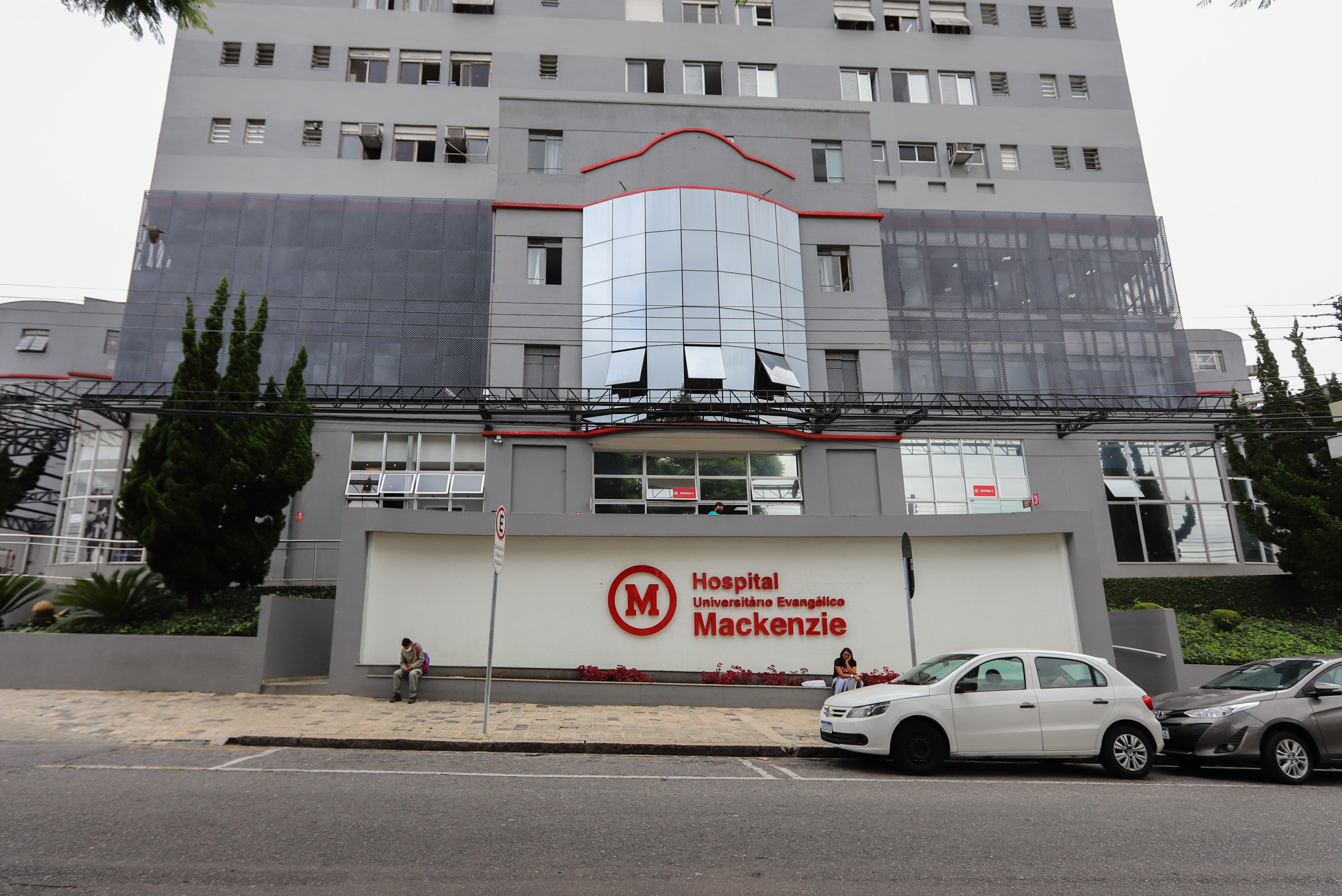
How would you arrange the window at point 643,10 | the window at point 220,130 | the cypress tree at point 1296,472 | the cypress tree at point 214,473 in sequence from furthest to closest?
the window at point 643,10 < the window at point 220,130 < the cypress tree at point 1296,472 < the cypress tree at point 214,473

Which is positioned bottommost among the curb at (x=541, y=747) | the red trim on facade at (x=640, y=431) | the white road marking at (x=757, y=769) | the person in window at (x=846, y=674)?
the white road marking at (x=757, y=769)

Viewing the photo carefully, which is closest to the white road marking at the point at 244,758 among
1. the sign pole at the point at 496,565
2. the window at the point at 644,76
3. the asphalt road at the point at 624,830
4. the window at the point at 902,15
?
the asphalt road at the point at 624,830

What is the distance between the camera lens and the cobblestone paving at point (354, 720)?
435 inches

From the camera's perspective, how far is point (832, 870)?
221 inches

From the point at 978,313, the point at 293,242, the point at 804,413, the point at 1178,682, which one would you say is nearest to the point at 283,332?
the point at 293,242

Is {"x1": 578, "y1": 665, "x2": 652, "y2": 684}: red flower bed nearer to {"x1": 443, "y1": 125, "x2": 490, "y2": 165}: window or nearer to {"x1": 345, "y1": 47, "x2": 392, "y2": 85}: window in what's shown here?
{"x1": 443, "y1": 125, "x2": 490, "y2": 165}: window

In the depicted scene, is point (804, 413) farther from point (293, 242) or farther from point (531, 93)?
point (293, 242)

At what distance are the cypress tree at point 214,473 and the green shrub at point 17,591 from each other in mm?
2760

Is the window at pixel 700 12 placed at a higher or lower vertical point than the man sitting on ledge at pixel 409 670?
higher

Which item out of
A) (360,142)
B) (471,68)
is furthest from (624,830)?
(471,68)

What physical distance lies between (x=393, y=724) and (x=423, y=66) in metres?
29.5

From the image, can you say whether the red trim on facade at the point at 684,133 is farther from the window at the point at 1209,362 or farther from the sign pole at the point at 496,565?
the window at the point at 1209,362

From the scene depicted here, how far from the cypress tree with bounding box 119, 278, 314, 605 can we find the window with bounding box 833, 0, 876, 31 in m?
28.0

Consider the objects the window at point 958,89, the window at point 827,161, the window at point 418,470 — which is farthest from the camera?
the window at point 958,89
